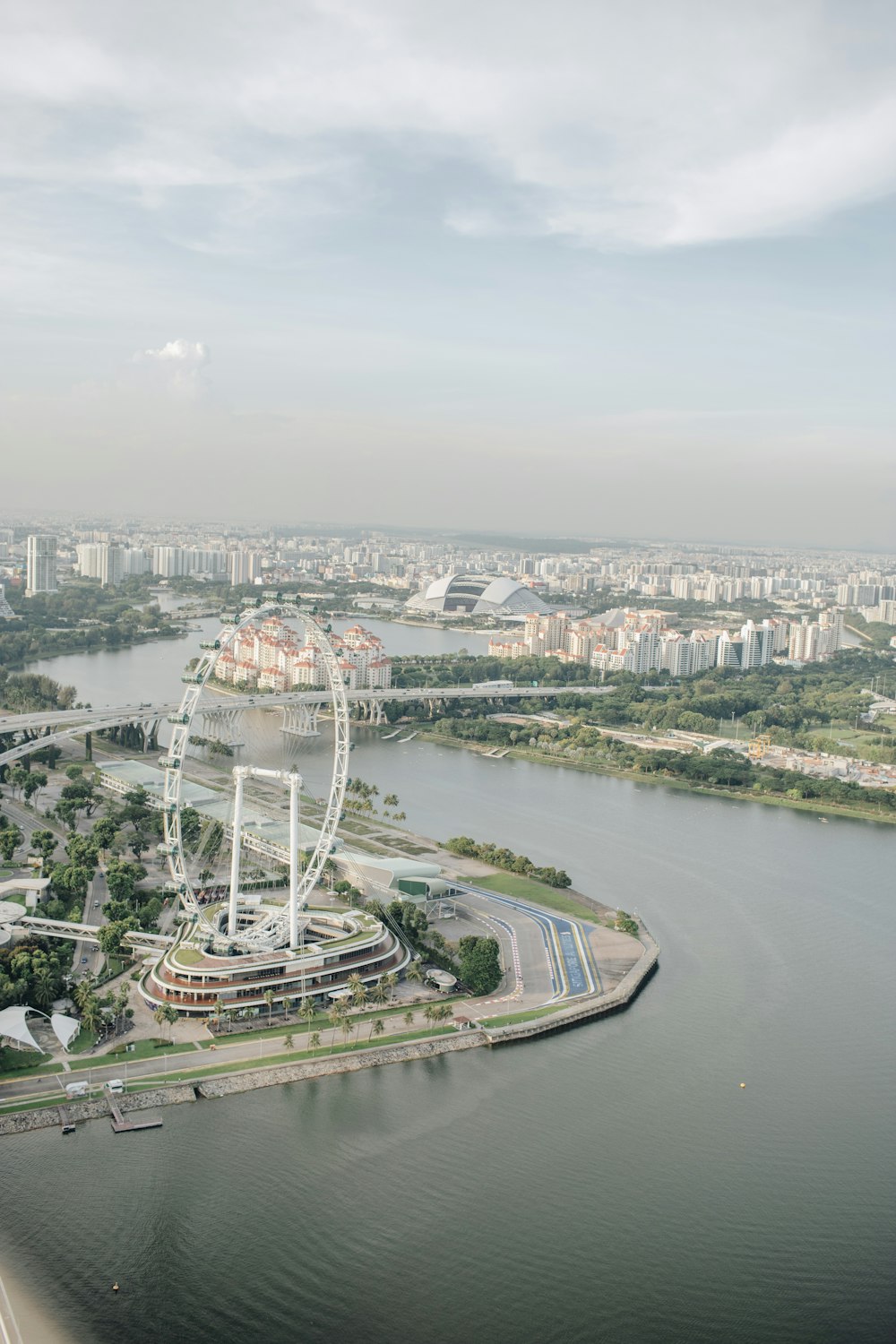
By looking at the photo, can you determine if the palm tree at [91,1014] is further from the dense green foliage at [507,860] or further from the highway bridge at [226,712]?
the highway bridge at [226,712]

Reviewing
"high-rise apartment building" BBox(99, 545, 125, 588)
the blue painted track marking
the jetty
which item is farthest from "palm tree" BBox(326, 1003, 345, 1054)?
"high-rise apartment building" BBox(99, 545, 125, 588)

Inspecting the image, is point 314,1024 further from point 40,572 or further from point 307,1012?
point 40,572

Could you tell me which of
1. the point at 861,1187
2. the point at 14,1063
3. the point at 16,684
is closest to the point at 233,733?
the point at 16,684

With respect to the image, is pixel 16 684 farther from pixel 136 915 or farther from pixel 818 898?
pixel 818 898

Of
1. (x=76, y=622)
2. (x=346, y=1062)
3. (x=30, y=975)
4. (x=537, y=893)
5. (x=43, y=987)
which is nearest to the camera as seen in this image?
(x=346, y=1062)

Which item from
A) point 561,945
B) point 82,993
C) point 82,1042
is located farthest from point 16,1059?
point 561,945

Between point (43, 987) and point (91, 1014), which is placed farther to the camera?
point (43, 987)
